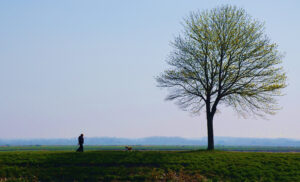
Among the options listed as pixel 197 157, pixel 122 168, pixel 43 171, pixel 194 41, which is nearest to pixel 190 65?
pixel 194 41

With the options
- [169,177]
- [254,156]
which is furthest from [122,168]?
[254,156]

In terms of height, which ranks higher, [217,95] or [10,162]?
[217,95]

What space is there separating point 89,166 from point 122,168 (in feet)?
11.9

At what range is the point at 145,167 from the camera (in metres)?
34.7

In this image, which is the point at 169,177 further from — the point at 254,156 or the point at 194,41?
the point at 194,41

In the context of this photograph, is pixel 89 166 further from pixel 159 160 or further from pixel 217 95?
pixel 217 95

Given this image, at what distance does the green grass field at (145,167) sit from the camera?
107ft

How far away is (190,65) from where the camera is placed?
50.1 m

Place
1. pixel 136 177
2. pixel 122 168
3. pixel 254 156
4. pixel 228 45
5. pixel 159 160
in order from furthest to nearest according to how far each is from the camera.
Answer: pixel 228 45, pixel 254 156, pixel 159 160, pixel 122 168, pixel 136 177

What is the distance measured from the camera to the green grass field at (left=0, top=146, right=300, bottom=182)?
32.7m

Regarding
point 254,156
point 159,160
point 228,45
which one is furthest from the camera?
point 228,45

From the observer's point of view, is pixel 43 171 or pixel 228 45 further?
pixel 228 45

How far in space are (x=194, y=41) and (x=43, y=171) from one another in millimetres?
28514

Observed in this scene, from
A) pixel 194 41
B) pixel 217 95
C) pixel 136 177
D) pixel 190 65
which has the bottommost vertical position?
pixel 136 177
